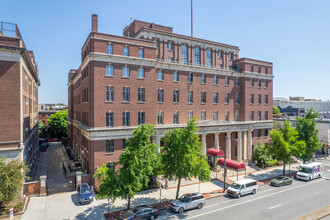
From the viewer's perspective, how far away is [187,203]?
23.9 m

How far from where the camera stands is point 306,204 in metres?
26.1

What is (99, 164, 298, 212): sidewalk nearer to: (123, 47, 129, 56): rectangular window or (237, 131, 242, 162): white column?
(237, 131, 242, 162): white column

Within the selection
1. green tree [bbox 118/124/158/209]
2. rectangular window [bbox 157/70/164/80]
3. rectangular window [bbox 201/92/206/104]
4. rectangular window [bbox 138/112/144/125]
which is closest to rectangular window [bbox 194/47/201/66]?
rectangular window [bbox 201/92/206/104]

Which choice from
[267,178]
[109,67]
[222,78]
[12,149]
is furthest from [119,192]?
[222,78]

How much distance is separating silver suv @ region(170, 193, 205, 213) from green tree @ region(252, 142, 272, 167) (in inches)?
967

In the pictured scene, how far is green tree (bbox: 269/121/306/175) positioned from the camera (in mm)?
36531

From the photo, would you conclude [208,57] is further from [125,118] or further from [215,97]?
[125,118]

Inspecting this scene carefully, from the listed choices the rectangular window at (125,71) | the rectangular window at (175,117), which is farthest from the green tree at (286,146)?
the rectangular window at (125,71)

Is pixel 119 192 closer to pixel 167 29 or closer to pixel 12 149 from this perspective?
pixel 12 149

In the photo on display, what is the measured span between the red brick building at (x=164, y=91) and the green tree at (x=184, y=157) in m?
4.98

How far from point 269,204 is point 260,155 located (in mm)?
19610

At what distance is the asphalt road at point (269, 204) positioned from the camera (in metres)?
23.0

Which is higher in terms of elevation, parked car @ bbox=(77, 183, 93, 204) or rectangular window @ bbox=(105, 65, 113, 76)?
rectangular window @ bbox=(105, 65, 113, 76)

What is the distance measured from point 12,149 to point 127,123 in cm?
1513
